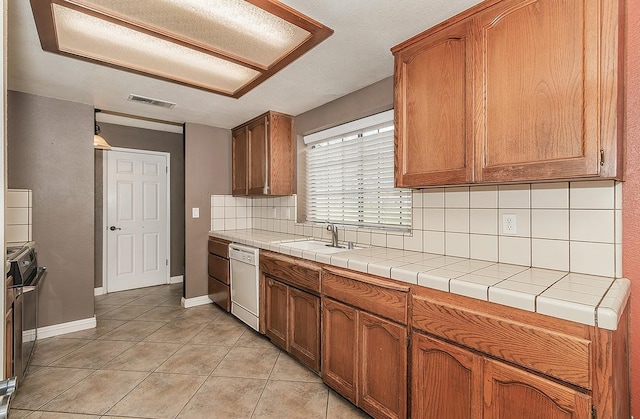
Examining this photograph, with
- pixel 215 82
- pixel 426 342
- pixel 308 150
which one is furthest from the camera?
pixel 308 150

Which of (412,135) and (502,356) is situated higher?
(412,135)

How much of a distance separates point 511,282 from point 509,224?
20.0 inches

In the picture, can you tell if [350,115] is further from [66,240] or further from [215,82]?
[66,240]

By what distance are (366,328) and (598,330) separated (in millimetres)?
1014

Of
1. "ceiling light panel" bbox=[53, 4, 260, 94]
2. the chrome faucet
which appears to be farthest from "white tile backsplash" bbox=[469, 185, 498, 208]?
"ceiling light panel" bbox=[53, 4, 260, 94]

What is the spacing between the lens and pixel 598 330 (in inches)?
38.1

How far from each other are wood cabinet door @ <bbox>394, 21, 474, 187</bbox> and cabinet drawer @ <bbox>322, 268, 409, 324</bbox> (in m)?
0.62

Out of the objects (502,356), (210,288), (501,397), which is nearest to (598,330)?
(502,356)

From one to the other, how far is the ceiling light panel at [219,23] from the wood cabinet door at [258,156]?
4.23 feet

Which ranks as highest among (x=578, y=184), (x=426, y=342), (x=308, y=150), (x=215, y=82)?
(x=215, y=82)

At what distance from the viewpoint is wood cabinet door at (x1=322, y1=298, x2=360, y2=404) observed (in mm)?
1793

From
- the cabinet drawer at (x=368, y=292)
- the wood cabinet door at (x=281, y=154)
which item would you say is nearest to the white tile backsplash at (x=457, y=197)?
the cabinet drawer at (x=368, y=292)

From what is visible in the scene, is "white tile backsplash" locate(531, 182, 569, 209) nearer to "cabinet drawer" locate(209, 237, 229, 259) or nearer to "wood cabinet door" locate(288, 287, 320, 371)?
"wood cabinet door" locate(288, 287, 320, 371)

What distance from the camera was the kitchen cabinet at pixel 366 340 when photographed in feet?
5.07
